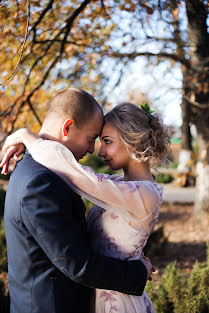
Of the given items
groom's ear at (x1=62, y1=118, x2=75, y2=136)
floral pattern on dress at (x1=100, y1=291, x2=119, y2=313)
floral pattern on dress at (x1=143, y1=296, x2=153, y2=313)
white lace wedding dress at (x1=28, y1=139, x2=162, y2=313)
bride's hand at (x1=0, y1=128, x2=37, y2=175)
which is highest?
groom's ear at (x1=62, y1=118, x2=75, y2=136)

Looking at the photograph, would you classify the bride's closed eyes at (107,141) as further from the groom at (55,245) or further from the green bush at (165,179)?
the green bush at (165,179)

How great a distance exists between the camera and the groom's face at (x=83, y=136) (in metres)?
1.90

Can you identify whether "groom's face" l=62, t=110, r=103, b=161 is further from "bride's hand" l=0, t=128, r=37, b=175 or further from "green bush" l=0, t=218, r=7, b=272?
"green bush" l=0, t=218, r=7, b=272

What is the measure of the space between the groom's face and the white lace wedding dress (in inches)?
5.4

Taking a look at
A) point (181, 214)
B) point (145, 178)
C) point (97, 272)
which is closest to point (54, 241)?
point (97, 272)

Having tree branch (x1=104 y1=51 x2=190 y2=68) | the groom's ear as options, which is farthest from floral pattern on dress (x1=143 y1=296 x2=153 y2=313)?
tree branch (x1=104 y1=51 x2=190 y2=68)

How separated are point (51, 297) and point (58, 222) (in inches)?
14.8

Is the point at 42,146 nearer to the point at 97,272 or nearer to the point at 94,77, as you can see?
Answer: the point at 97,272

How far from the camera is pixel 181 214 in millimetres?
10422

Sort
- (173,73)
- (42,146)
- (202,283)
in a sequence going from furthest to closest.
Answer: (173,73), (202,283), (42,146)

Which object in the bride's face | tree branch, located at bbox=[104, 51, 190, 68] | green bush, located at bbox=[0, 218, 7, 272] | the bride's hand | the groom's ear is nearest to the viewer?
the groom's ear

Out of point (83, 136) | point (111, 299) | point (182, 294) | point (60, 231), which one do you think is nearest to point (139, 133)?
point (83, 136)

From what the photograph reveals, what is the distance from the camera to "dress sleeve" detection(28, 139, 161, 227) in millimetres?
1734

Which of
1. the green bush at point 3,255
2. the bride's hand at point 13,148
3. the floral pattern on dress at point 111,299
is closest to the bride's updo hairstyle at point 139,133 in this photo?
the bride's hand at point 13,148
